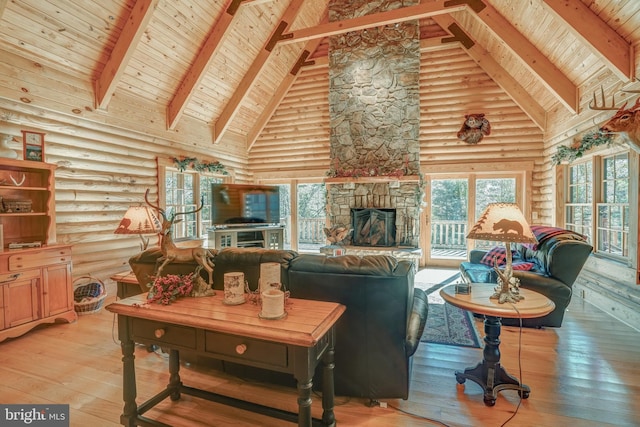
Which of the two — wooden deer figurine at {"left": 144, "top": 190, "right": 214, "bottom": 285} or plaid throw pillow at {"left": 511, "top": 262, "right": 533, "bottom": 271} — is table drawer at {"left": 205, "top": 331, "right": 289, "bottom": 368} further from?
plaid throw pillow at {"left": 511, "top": 262, "right": 533, "bottom": 271}

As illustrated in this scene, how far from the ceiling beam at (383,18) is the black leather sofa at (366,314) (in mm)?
4307

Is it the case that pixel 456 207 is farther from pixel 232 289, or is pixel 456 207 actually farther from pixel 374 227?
pixel 232 289

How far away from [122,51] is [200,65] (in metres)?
1.24

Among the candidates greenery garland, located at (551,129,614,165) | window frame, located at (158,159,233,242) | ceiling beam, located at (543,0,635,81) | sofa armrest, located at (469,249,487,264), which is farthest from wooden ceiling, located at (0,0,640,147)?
sofa armrest, located at (469,249,487,264)

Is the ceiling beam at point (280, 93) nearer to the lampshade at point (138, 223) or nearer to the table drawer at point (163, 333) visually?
the lampshade at point (138, 223)

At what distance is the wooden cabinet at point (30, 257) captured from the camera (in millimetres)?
2963

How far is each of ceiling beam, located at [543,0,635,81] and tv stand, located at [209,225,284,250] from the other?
5.36 m

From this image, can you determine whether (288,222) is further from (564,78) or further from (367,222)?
(564,78)

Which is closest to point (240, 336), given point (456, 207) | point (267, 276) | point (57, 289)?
point (267, 276)

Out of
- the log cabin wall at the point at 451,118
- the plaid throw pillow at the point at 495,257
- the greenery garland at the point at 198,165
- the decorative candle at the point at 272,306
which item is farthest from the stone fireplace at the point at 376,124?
the decorative candle at the point at 272,306

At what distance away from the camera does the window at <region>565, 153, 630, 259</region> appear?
3.65 meters

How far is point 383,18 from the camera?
191 inches

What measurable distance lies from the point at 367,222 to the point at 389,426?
4.47m

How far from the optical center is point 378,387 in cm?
199
